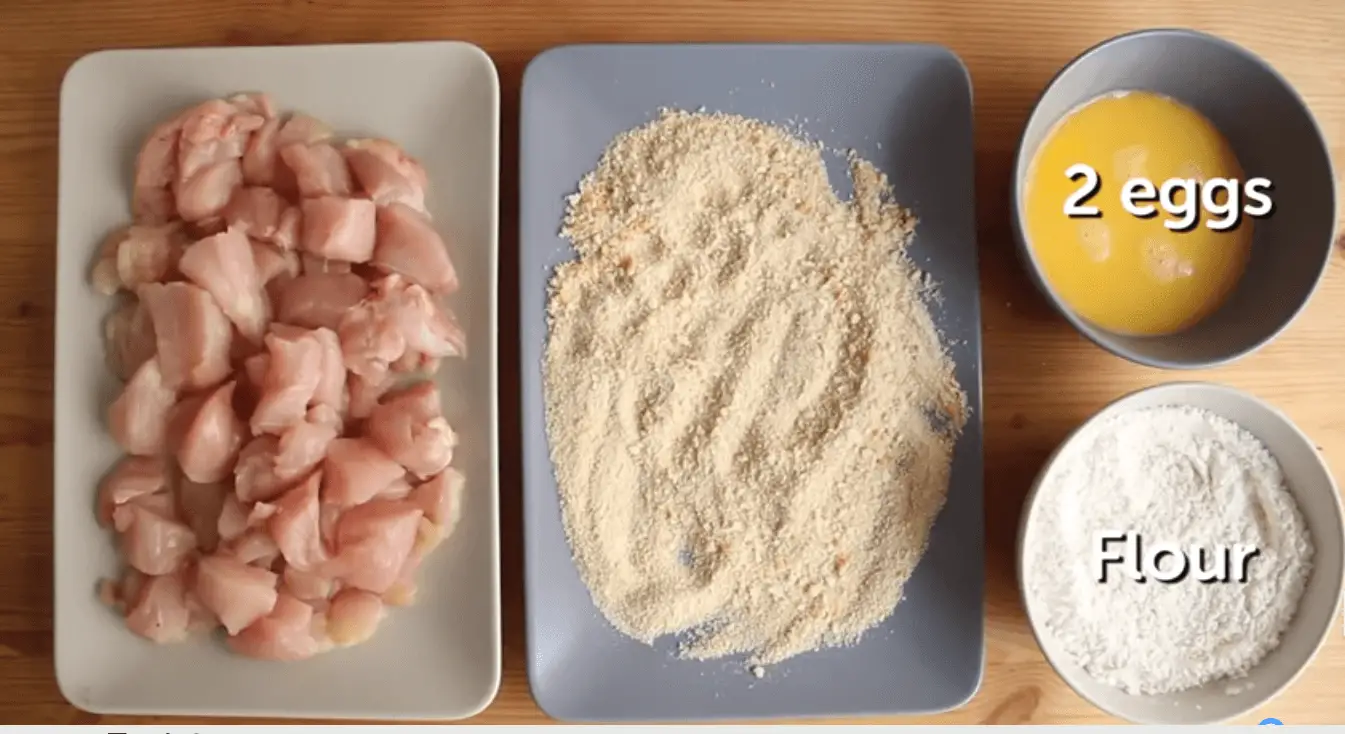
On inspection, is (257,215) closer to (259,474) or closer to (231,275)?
(231,275)

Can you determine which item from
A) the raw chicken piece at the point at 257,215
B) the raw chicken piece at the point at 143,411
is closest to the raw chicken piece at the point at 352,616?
the raw chicken piece at the point at 143,411

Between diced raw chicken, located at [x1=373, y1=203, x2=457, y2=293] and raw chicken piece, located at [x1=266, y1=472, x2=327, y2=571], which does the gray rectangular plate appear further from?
raw chicken piece, located at [x1=266, y1=472, x2=327, y2=571]

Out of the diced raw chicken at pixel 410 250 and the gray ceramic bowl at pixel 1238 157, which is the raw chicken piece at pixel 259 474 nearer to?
the diced raw chicken at pixel 410 250

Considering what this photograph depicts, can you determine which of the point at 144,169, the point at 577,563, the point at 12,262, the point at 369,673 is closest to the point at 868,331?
the point at 577,563

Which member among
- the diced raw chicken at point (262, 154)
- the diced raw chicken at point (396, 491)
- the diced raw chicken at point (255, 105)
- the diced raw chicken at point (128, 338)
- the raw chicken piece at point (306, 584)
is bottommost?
the raw chicken piece at point (306, 584)

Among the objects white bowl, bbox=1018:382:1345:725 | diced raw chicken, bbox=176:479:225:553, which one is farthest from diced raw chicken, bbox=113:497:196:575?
white bowl, bbox=1018:382:1345:725

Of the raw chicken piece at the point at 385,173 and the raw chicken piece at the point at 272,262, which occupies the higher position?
the raw chicken piece at the point at 385,173

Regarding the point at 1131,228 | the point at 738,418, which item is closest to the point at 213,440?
the point at 738,418
